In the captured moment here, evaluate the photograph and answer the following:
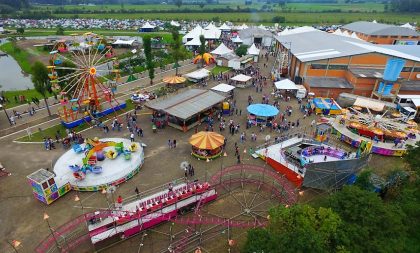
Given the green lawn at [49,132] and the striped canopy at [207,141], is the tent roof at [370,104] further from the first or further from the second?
the green lawn at [49,132]

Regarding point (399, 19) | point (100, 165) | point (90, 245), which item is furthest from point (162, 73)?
point (399, 19)

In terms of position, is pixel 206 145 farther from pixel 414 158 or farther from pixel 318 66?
pixel 318 66

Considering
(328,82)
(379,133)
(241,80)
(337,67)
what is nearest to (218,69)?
(241,80)

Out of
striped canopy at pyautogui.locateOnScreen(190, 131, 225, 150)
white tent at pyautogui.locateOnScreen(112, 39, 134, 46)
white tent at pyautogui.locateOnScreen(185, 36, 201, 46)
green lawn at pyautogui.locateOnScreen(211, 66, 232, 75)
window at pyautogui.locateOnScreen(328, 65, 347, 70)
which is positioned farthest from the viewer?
white tent at pyautogui.locateOnScreen(112, 39, 134, 46)

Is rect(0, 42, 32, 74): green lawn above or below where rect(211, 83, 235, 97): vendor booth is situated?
below

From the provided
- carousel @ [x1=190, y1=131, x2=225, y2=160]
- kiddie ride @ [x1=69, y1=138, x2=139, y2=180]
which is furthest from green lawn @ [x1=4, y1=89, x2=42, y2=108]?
carousel @ [x1=190, y1=131, x2=225, y2=160]

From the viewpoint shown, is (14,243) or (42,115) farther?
(42,115)

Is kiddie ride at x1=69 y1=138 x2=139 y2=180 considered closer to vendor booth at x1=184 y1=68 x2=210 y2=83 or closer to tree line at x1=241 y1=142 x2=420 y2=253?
tree line at x1=241 y1=142 x2=420 y2=253
